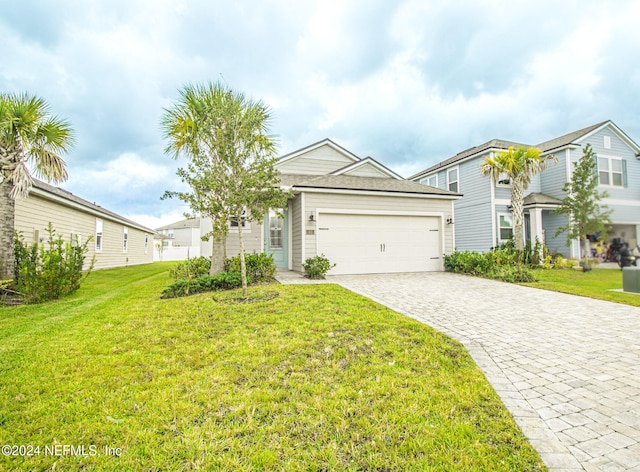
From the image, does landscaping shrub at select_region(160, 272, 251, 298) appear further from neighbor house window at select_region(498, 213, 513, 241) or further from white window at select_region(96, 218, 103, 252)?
neighbor house window at select_region(498, 213, 513, 241)

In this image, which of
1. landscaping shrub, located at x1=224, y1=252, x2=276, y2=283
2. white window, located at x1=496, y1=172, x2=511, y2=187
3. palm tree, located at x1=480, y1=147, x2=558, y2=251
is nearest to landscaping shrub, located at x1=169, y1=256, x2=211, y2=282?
landscaping shrub, located at x1=224, y1=252, x2=276, y2=283

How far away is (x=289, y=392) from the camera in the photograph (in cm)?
271

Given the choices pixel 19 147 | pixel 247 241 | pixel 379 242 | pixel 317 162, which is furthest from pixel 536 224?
pixel 19 147

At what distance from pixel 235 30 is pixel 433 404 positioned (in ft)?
39.7

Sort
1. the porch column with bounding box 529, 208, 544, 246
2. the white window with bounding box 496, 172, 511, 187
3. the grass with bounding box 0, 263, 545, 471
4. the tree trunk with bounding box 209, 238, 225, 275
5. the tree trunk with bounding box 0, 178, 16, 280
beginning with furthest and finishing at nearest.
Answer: the porch column with bounding box 529, 208, 544, 246 < the white window with bounding box 496, 172, 511, 187 < the tree trunk with bounding box 209, 238, 225, 275 < the tree trunk with bounding box 0, 178, 16, 280 < the grass with bounding box 0, 263, 545, 471

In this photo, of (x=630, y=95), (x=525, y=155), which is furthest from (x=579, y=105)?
(x=525, y=155)

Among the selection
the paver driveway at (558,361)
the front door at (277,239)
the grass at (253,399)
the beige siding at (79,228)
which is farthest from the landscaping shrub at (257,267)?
the beige siding at (79,228)

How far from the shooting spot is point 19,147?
7594mm

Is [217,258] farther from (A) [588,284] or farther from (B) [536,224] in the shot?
(B) [536,224]

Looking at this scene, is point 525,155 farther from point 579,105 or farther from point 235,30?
point 235,30

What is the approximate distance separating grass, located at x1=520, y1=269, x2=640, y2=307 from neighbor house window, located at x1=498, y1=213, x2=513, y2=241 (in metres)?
2.90

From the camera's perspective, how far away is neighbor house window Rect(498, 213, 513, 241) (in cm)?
1527

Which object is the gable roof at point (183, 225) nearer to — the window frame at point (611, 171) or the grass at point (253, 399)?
the grass at point (253, 399)

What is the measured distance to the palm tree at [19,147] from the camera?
7160 mm
